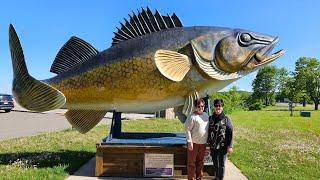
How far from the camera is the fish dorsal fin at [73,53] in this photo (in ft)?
22.3

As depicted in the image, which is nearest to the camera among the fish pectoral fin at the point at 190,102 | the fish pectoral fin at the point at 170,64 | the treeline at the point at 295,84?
the fish pectoral fin at the point at 170,64

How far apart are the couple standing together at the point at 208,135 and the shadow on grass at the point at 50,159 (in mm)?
2286

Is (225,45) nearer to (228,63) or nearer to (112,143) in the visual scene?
(228,63)

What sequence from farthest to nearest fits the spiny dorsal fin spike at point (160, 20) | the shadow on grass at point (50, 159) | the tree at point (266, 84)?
the tree at point (266, 84), the shadow on grass at point (50, 159), the spiny dorsal fin spike at point (160, 20)

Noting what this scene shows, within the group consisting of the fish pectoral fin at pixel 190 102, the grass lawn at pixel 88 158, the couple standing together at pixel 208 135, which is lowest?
the grass lawn at pixel 88 158

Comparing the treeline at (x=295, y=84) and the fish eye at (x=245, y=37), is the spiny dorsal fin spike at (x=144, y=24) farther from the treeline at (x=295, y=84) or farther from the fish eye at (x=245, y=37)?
the treeline at (x=295, y=84)

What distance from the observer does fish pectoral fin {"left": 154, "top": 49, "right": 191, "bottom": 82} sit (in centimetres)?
599

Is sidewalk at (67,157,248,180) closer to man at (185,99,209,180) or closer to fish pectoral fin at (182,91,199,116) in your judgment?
man at (185,99,209,180)

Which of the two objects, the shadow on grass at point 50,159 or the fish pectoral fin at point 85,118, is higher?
the fish pectoral fin at point 85,118

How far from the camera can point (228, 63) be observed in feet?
20.5

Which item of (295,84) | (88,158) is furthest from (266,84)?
(88,158)

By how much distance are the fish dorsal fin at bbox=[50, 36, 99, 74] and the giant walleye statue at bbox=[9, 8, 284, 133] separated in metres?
0.15

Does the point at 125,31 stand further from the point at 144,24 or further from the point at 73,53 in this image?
the point at 73,53

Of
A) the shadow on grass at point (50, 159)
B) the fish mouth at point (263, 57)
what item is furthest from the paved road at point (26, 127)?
the fish mouth at point (263, 57)
